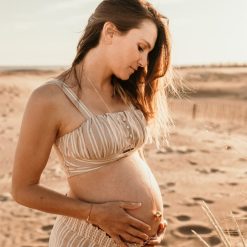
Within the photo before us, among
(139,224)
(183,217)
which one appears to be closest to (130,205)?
(139,224)

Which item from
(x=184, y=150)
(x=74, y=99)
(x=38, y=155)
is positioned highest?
(x=74, y=99)

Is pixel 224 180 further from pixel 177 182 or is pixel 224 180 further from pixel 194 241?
pixel 194 241

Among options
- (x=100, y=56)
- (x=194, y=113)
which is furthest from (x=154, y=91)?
(x=194, y=113)

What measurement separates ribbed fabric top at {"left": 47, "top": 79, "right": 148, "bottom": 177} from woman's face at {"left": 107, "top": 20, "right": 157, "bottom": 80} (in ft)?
0.66

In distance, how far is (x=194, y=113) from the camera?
1512cm

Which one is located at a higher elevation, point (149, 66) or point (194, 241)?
point (149, 66)

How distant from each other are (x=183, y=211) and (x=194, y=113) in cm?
943

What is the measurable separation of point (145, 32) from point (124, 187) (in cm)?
62

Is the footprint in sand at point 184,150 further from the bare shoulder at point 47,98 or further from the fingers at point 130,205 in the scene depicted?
the bare shoulder at point 47,98

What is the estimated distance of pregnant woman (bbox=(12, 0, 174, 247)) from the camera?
6.48ft

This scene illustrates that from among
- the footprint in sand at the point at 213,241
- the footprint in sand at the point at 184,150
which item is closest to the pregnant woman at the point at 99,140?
the footprint in sand at the point at 213,241

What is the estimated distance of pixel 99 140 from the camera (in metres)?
2.05

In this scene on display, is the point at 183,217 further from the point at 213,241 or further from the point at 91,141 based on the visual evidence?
the point at 91,141

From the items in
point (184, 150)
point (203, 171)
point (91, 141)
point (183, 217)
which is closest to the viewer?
point (91, 141)
